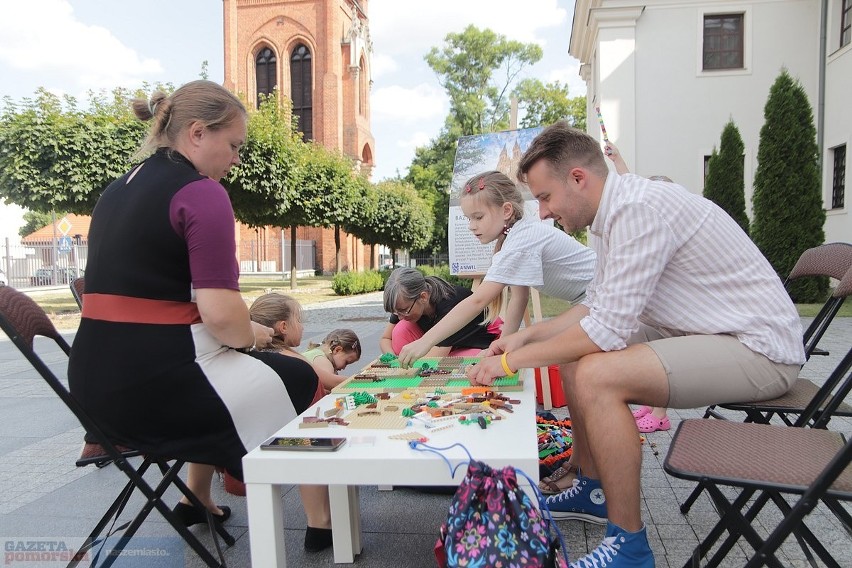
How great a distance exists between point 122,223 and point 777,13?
17926mm

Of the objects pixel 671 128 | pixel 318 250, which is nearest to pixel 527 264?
pixel 671 128

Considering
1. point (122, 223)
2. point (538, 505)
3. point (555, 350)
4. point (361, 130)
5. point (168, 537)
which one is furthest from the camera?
point (361, 130)

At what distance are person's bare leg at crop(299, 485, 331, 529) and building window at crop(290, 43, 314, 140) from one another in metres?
37.8

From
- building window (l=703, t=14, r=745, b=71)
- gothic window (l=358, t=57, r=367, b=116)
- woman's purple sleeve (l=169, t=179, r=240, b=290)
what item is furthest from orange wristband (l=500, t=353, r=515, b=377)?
gothic window (l=358, t=57, r=367, b=116)

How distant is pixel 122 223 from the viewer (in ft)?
6.08

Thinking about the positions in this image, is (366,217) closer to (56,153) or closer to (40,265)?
(40,265)

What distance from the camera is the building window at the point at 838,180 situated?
13.9 meters

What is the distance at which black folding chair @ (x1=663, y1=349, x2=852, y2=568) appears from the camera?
55.1 inches

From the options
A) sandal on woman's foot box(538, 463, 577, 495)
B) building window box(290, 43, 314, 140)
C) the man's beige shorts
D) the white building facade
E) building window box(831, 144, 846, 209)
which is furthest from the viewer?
building window box(290, 43, 314, 140)

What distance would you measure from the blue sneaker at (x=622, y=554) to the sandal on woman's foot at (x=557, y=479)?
0.99 metres

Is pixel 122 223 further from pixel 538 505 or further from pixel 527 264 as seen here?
pixel 527 264

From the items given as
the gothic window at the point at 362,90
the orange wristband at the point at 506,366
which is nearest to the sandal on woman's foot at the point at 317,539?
the orange wristband at the point at 506,366

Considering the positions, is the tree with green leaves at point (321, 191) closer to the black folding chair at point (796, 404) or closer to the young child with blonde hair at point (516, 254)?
the young child with blonde hair at point (516, 254)

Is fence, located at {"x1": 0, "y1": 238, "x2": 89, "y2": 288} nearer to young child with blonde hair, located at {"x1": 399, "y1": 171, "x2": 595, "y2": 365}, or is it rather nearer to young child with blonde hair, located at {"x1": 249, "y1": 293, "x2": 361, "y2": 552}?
young child with blonde hair, located at {"x1": 249, "y1": 293, "x2": 361, "y2": 552}
